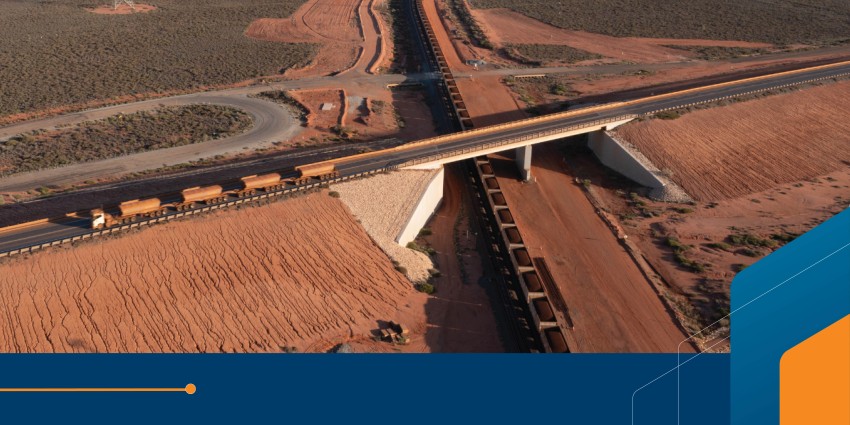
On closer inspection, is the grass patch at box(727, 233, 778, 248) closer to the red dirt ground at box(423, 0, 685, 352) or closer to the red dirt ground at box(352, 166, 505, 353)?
the red dirt ground at box(423, 0, 685, 352)

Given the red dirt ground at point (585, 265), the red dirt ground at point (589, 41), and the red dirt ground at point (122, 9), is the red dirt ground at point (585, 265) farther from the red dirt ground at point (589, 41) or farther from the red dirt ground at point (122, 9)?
the red dirt ground at point (122, 9)

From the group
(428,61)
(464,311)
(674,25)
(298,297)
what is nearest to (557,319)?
(464,311)

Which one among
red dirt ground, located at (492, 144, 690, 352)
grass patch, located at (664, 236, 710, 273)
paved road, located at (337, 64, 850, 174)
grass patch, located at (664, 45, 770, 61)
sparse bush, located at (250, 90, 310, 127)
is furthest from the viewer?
grass patch, located at (664, 45, 770, 61)

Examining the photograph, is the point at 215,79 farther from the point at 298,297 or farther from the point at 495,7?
the point at 495,7

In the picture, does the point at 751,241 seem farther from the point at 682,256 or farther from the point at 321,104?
the point at 321,104

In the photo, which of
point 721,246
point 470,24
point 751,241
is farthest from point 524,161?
point 470,24

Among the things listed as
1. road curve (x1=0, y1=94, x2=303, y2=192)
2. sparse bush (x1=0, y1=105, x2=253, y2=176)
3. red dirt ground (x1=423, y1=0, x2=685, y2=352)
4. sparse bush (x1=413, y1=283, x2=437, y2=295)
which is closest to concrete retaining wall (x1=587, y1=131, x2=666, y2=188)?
red dirt ground (x1=423, y1=0, x2=685, y2=352)
